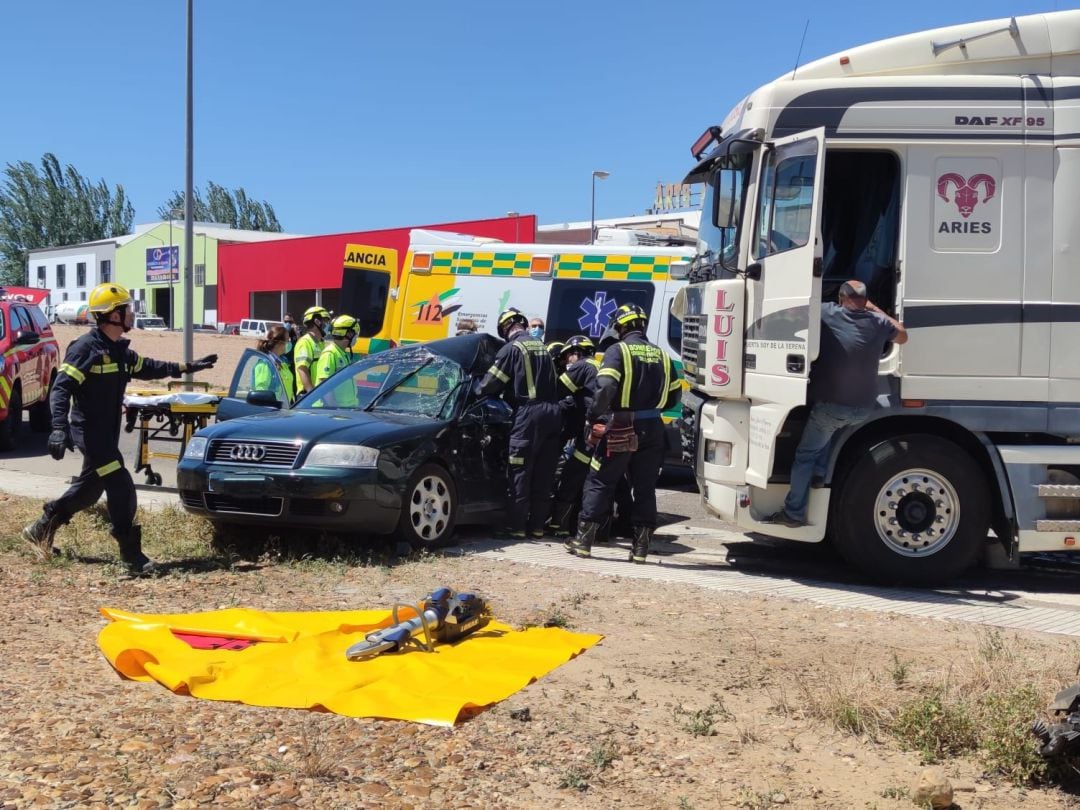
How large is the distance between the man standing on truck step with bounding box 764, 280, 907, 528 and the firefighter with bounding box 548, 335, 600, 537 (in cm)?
214

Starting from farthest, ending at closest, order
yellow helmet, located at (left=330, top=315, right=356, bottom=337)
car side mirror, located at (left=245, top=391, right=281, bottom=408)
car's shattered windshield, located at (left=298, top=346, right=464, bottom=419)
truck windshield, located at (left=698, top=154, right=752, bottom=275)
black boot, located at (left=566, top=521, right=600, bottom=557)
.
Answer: yellow helmet, located at (left=330, top=315, right=356, bottom=337) < car side mirror, located at (left=245, top=391, right=281, bottom=408) < car's shattered windshield, located at (left=298, top=346, right=464, bottom=419) < black boot, located at (left=566, top=521, right=600, bottom=557) < truck windshield, located at (left=698, top=154, right=752, bottom=275)

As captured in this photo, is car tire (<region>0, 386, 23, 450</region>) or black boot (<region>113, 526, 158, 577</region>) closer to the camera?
black boot (<region>113, 526, 158, 577</region>)

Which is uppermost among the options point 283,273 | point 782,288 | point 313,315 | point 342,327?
point 283,273

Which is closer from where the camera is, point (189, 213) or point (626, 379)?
point (626, 379)

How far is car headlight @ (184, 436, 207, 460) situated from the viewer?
7.93 metres

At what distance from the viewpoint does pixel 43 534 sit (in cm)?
741

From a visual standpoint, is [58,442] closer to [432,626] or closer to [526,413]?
[432,626]

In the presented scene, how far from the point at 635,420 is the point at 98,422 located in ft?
12.4

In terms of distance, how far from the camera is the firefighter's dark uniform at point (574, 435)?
30.4 ft

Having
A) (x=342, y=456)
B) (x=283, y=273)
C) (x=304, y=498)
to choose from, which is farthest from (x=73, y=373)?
(x=283, y=273)

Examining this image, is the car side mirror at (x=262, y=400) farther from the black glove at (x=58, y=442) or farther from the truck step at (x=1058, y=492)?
the truck step at (x=1058, y=492)

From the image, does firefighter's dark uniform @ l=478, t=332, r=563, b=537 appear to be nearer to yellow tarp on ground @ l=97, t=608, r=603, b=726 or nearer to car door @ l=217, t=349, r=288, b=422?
car door @ l=217, t=349, r=288, b=422

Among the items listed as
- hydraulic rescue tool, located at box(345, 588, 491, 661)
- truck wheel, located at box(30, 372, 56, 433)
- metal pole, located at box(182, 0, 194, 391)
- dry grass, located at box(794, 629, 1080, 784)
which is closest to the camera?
dry grass, located at box(794, 629, 1080, 784)

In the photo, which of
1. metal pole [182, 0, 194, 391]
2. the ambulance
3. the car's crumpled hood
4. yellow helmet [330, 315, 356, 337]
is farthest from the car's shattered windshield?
metal pole [182, 0, 194, 391]
